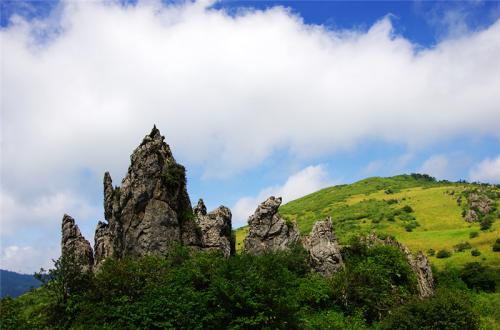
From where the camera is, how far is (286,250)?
6656cm

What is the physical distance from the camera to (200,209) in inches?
2803

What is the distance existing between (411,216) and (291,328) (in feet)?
429

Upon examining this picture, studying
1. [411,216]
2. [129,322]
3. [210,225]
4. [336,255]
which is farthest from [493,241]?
[129,322]

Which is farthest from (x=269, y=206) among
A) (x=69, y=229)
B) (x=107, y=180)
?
(x=69, y=229)

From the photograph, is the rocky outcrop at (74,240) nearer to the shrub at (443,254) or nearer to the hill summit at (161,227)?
the hill summit at (161,227)

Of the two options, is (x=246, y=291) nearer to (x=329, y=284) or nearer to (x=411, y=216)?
(x=329, y=284)

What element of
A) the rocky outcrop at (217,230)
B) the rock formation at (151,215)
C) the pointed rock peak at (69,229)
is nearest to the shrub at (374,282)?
the rocky outcrop at (217,230)

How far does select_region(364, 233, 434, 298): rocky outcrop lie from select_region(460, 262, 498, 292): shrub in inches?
725

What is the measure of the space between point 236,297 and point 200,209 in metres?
30.8

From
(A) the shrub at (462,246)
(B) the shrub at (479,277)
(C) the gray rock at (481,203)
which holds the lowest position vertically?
(B) the shrub at (479,277)

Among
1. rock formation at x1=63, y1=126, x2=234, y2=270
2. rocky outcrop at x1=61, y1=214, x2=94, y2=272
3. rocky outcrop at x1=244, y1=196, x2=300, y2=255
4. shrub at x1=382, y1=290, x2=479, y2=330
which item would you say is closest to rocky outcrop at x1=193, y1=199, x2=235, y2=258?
rock formation at x1=63, y1=126, x2=234, y2=270

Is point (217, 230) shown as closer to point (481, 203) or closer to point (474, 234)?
point (474, 234)

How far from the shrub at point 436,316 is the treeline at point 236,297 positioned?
0.11 meters

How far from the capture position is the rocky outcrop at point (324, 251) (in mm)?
64250
